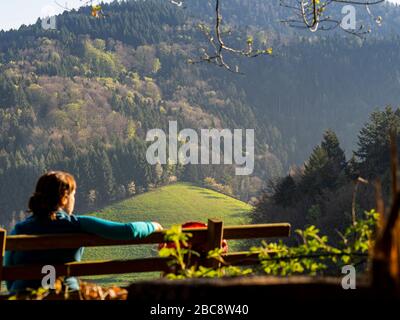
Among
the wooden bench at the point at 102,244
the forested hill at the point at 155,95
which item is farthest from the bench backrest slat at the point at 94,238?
the forested hill at the point at 155,95

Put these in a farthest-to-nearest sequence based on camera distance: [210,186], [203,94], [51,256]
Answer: [203,94] → [210,186] → [51,256]

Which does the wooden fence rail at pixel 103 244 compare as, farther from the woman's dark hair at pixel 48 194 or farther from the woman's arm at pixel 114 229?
the woman's dark hair at pixel 48 194

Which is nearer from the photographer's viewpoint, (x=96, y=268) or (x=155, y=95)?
(x=96, y=268)

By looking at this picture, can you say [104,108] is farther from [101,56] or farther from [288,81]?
[288,81]

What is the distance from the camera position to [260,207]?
53.8m

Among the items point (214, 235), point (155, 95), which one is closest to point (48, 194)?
point (214, 235)

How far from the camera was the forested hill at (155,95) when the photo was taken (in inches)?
4916

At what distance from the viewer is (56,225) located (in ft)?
10.4

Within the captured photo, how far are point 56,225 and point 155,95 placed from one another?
166 m

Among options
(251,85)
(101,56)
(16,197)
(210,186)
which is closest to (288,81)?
(251,85)

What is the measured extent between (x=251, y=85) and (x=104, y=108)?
156 ft

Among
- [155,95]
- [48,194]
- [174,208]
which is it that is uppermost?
[155,95]

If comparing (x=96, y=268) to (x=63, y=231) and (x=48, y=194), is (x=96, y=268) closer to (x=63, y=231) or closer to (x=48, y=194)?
(x=63, y=231)

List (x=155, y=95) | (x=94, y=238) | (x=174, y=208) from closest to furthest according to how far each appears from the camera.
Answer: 1. (x=94, y=238)
2. (x=174, y=208)
3. (x=155, y=95)
